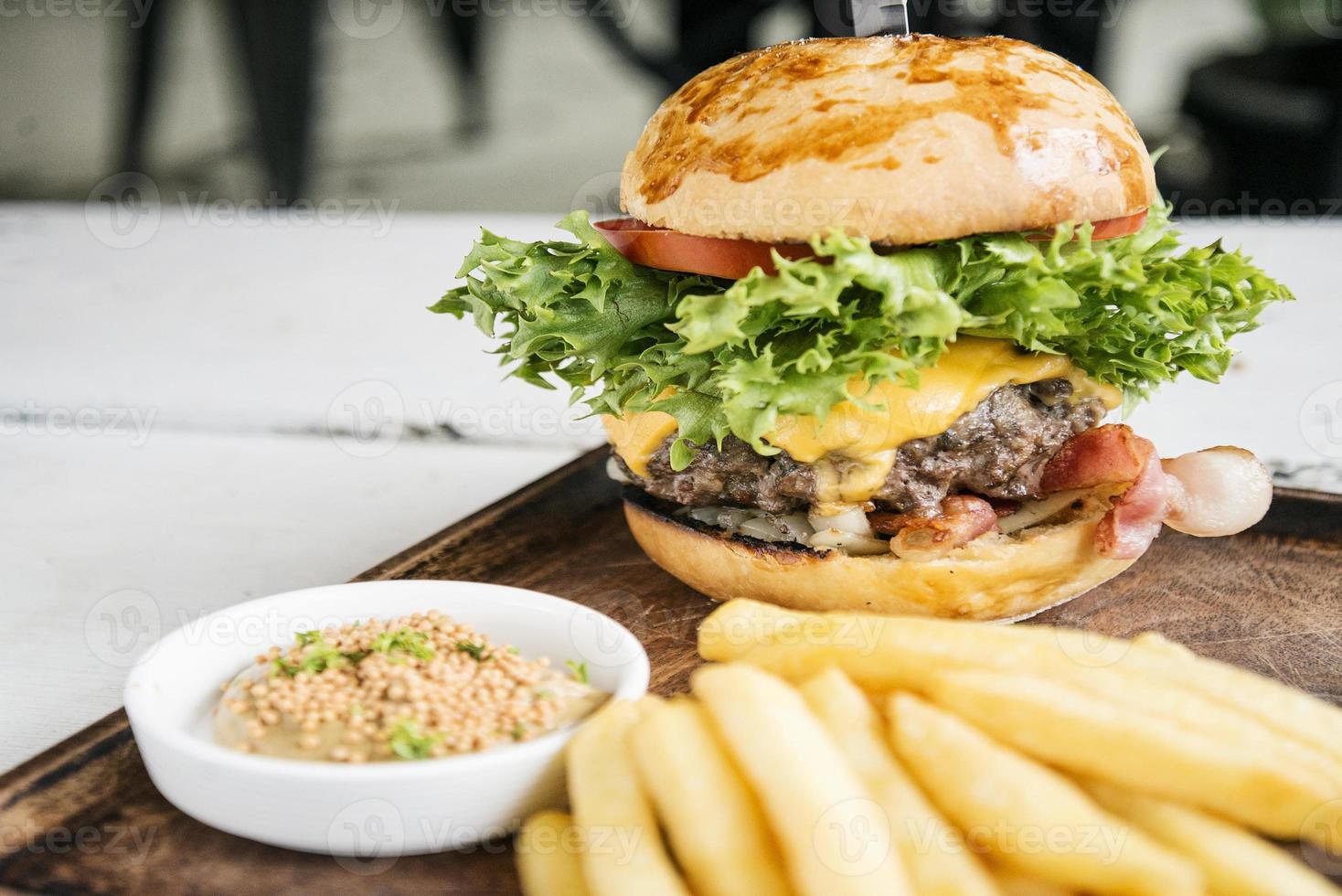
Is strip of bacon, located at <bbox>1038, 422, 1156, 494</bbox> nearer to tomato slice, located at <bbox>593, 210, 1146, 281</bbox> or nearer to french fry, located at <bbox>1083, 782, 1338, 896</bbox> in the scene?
tomato slice, located at <bbox>593, 210, 1146, 281</bbox>

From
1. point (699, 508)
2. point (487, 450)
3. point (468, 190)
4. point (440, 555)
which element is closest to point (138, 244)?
point (468, 190)

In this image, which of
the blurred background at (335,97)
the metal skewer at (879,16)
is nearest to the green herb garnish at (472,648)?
the metal skewer at (879,16)

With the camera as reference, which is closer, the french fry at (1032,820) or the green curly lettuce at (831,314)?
the french fry at (1032,820)

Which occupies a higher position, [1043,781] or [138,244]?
[1043,781]

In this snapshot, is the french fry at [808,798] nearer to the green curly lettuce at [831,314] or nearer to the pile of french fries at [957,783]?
the pile of french fries at [957,783]

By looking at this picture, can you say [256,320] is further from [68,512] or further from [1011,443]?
[1011,443]

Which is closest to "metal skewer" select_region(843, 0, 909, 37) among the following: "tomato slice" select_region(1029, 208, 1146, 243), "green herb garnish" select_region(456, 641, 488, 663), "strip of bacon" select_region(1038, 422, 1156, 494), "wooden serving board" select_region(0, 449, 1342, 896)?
"tomato slice" select_region(1029, 208, 1146, 243)

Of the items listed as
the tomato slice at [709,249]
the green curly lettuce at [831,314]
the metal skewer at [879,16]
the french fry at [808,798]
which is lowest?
the french fry at [808,798]
